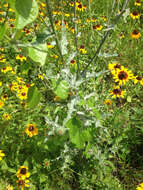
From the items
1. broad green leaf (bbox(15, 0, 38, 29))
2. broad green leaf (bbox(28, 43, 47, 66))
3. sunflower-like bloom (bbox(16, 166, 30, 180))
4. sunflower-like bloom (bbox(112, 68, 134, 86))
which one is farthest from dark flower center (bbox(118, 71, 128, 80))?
broad green leaf (bbox(15, 0, 38, 29))

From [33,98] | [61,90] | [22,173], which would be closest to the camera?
[33,98]

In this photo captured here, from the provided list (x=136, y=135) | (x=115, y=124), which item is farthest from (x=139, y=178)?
(x=115, y=124)

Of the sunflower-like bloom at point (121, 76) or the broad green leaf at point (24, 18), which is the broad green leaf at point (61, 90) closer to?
the broad green leaf at point (24, 18)

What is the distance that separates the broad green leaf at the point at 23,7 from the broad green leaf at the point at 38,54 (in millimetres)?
146

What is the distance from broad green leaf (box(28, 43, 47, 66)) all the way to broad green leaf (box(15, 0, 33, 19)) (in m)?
0.15

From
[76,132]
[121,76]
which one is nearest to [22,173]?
[76,132]

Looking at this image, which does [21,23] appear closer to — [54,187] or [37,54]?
[37,54]

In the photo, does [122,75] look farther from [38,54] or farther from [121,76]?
[38,54]

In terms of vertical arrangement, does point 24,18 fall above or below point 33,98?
above

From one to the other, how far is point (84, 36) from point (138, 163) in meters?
1.70

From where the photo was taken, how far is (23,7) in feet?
1.32

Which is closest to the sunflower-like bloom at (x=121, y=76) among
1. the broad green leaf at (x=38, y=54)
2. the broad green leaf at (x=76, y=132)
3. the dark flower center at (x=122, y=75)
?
the dark flower center at (x=122, y=75)

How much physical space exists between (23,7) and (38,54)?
160mm

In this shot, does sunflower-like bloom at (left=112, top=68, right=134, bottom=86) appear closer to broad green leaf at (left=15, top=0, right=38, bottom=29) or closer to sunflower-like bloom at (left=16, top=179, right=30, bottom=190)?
sunflower-like bloom at (left=16, top=179, right=30, bottom=190)
